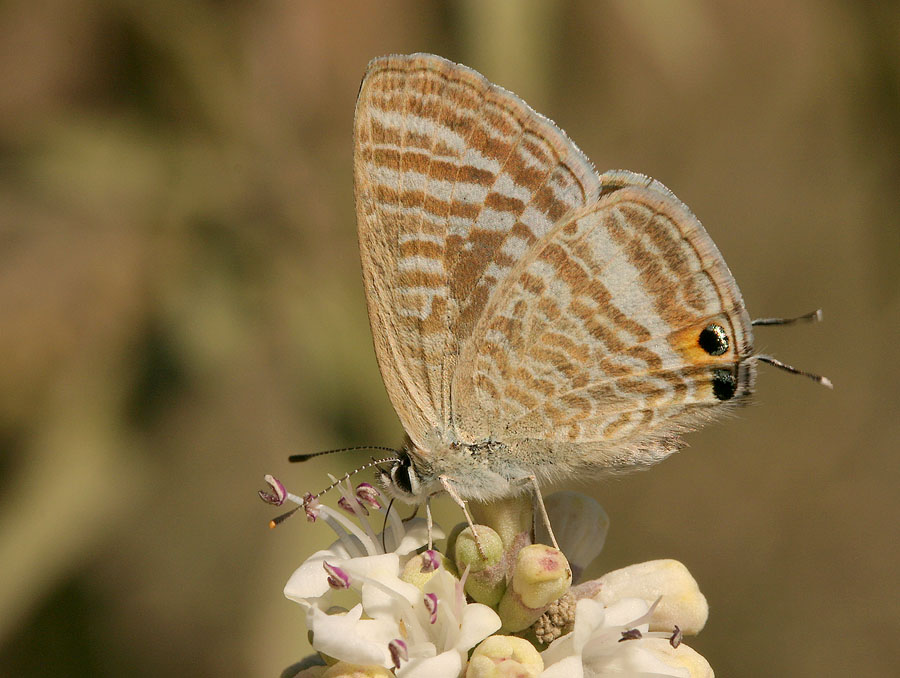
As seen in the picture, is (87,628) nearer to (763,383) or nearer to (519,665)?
(519,665)

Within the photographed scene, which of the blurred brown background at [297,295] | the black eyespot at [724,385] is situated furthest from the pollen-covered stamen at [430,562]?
Answer: the blurred brown background at [297,295]

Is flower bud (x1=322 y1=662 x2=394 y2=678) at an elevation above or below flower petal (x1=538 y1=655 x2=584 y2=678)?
below

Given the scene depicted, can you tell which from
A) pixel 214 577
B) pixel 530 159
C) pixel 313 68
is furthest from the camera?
pixel 313 68

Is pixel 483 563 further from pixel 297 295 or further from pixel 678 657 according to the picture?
pixel 297 295

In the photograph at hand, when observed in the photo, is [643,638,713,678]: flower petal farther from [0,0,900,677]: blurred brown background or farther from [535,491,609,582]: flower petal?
[0,0,900,677]: blurred brown background

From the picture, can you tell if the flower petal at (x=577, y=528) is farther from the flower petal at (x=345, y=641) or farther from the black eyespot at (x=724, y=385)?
the flower petal at (x=345, y=641)

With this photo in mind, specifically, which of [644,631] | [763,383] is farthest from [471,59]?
[763,383]

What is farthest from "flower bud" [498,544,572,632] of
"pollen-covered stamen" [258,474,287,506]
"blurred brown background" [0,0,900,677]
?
"blurred brown background" [0,0,900,677]
